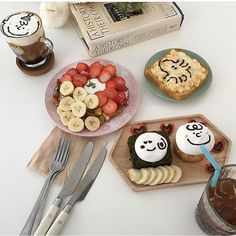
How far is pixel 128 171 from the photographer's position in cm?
95

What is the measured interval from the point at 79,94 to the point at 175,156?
1.08 ft

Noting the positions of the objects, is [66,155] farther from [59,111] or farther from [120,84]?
[120,84]

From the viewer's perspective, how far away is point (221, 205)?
2.60ft

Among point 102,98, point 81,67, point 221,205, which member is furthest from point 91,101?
point 221,205

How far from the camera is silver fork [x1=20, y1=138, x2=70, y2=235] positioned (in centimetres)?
87

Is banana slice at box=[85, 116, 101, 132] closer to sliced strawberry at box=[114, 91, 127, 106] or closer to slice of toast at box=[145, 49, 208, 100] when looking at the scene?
sliced strawberry at box=[114, 91, 127, 106]

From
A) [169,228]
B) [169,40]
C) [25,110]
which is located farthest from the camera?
[169,40]

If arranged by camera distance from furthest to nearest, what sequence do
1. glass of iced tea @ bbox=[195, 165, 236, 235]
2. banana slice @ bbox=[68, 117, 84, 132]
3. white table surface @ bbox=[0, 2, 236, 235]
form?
banana slice @ bbox=[68, 117, 84, 132], white table surface @ bbox=[0, 2, 236, 235], glass of iced tea @ bbox=[195, 165, 236, 235]

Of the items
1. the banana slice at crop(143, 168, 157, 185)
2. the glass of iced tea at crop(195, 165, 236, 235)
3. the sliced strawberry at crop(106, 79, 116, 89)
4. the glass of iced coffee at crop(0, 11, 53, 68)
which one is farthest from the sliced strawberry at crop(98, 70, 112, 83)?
the glass of iced tea at crop(195, 165, 236, 235)

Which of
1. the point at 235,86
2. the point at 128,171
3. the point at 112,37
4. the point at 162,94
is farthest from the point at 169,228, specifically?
the point at 112,37

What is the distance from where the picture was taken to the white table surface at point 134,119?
0.89 meters

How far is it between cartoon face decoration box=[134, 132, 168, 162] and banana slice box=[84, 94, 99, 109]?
0.17m

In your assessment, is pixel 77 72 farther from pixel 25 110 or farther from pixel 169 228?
pixel 169 228

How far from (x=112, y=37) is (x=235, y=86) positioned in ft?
1.41
